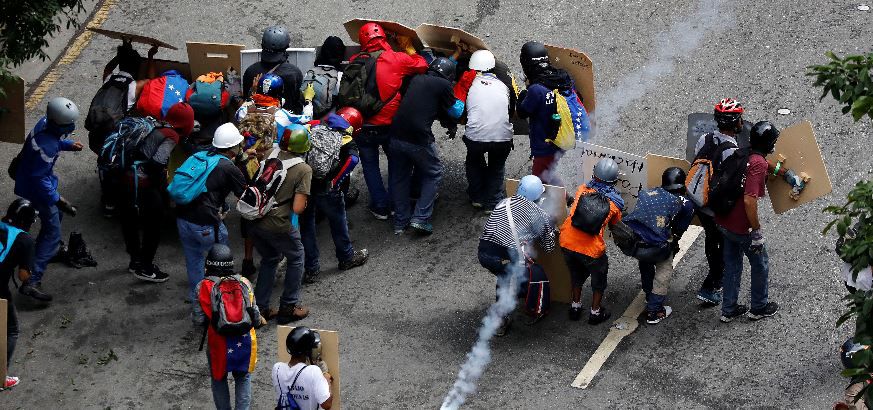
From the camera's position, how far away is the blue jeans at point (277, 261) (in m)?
11.1

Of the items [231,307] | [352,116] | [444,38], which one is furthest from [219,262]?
[444,38]

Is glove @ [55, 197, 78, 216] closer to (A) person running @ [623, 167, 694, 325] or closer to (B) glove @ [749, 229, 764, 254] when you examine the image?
(A) person running @ [623, 167, 694, 325]

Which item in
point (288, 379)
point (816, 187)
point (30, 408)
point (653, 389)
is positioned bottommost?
point (30, 408)

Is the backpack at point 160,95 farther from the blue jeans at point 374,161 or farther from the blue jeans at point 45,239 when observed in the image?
the blue jeans at point 374,161

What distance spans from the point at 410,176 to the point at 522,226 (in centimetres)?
213

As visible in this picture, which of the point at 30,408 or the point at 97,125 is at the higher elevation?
the point at 97,125

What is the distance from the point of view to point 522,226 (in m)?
10.9

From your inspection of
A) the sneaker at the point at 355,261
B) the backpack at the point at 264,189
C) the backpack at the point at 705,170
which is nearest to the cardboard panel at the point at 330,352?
the backpack at the point at 264,189

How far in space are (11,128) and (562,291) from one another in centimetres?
523

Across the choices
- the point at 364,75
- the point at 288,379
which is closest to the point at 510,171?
A: the point at 364,75

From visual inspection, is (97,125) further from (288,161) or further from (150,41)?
(288,161)

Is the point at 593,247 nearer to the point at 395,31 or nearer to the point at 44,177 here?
the point at 395,31

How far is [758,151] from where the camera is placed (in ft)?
34.8

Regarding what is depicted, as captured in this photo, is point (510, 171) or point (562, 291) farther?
point (510, 171)
